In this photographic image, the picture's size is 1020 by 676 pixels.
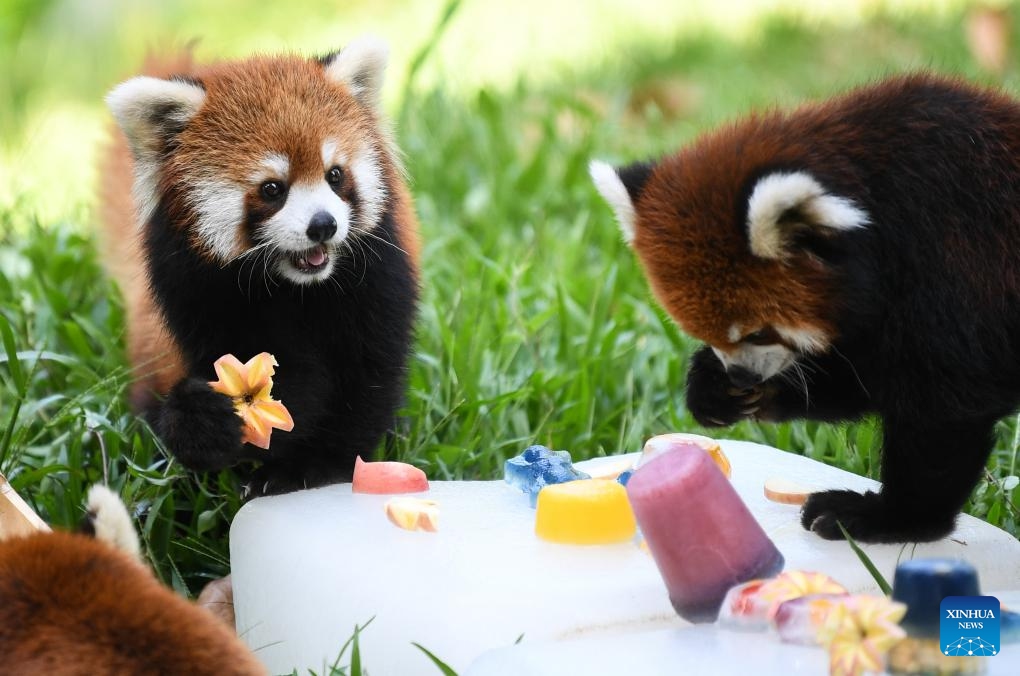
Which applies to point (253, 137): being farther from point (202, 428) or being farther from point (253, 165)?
point (202, 428)

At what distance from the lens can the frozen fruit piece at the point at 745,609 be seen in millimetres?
2256

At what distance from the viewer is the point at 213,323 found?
3.09 metres

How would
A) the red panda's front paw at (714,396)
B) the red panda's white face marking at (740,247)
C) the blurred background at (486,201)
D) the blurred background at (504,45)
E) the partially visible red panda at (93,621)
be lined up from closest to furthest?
the partially visible red panda at (93,621), the red panda's white face marking at (740,247), the red panda's front paw at (714,396), the blurred background at (486,201), the blurred background at (504,45)

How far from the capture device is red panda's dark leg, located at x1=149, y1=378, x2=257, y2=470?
294 cm

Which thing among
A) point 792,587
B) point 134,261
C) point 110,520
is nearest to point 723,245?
point 792,587

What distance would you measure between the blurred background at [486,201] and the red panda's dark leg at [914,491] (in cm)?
45

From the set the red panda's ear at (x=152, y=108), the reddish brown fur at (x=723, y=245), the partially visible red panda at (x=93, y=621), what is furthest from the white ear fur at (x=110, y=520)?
the reddish brown fur at (x=723, y=245)

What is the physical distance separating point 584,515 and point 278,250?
100cm

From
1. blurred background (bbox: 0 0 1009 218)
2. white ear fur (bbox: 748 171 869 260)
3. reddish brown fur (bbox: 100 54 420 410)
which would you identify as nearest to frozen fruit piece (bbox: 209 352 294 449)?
reddish brown fur (bbox: 100 54 420 410)

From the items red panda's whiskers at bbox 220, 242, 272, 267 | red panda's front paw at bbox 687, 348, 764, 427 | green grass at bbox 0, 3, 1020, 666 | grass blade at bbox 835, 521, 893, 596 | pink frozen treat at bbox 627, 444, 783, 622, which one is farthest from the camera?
green grass at bbox 0, 3, 1020, 666

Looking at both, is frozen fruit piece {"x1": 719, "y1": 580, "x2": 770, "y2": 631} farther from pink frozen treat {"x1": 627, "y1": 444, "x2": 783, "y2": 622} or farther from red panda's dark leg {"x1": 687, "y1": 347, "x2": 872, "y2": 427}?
red panda's dark leg {"x1": 687, "y1": 347, "x2": 872, "y2": 427}

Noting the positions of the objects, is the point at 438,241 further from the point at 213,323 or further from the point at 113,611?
the point at 113,611

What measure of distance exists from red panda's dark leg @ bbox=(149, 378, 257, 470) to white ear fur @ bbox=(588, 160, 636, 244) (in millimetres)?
1012

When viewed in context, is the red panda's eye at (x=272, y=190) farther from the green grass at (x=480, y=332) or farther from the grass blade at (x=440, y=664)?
the grass blade at (x=440, y=664)
